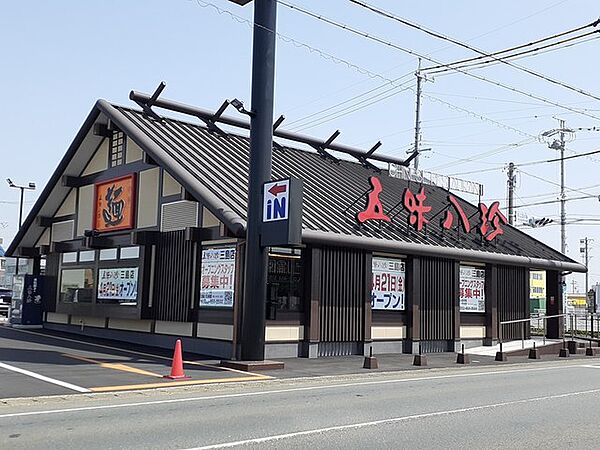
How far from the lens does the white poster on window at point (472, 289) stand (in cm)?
2506

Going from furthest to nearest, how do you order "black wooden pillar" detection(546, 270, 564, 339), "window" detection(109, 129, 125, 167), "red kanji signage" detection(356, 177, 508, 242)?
"black wooden pillar" detection(546, 270, 564, 339) < "window" detection(109, 129, 125, 167) < "red kanji signage" detection(356, 177, 508, 242)

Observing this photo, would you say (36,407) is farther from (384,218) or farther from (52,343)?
(384,218)

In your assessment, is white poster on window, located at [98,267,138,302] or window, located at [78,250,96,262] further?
window, located at [78,250,96,262]

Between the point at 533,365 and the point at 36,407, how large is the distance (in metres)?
15.4

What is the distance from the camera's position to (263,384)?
47.0 feet

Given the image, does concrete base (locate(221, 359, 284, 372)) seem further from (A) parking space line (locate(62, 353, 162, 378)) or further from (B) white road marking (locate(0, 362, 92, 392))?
(B) white road marking (locate(0, 362, 92, 392))

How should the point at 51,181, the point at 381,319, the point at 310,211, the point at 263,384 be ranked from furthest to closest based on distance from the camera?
1. the point at 51,181
2. the point at 381,319
3. the point at 310,211
4. the point at 263,384

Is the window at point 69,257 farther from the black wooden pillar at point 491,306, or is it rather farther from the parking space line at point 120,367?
the black wooden pillar at point 491,306

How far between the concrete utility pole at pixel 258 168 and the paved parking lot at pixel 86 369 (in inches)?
49.2

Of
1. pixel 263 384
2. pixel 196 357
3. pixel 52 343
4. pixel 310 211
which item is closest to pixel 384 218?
pixel 310 211

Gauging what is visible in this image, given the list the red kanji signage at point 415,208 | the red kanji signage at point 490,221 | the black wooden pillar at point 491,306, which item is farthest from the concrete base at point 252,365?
the red kanji signage at point 490,221

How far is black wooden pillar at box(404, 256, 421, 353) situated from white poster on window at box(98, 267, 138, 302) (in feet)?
28.7

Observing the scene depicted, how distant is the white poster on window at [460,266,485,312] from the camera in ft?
82.2

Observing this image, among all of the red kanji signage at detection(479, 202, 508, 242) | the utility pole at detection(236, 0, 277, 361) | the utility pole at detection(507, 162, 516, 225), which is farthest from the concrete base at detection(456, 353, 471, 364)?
the utility pole at detection(507, 162, 516, 225)
